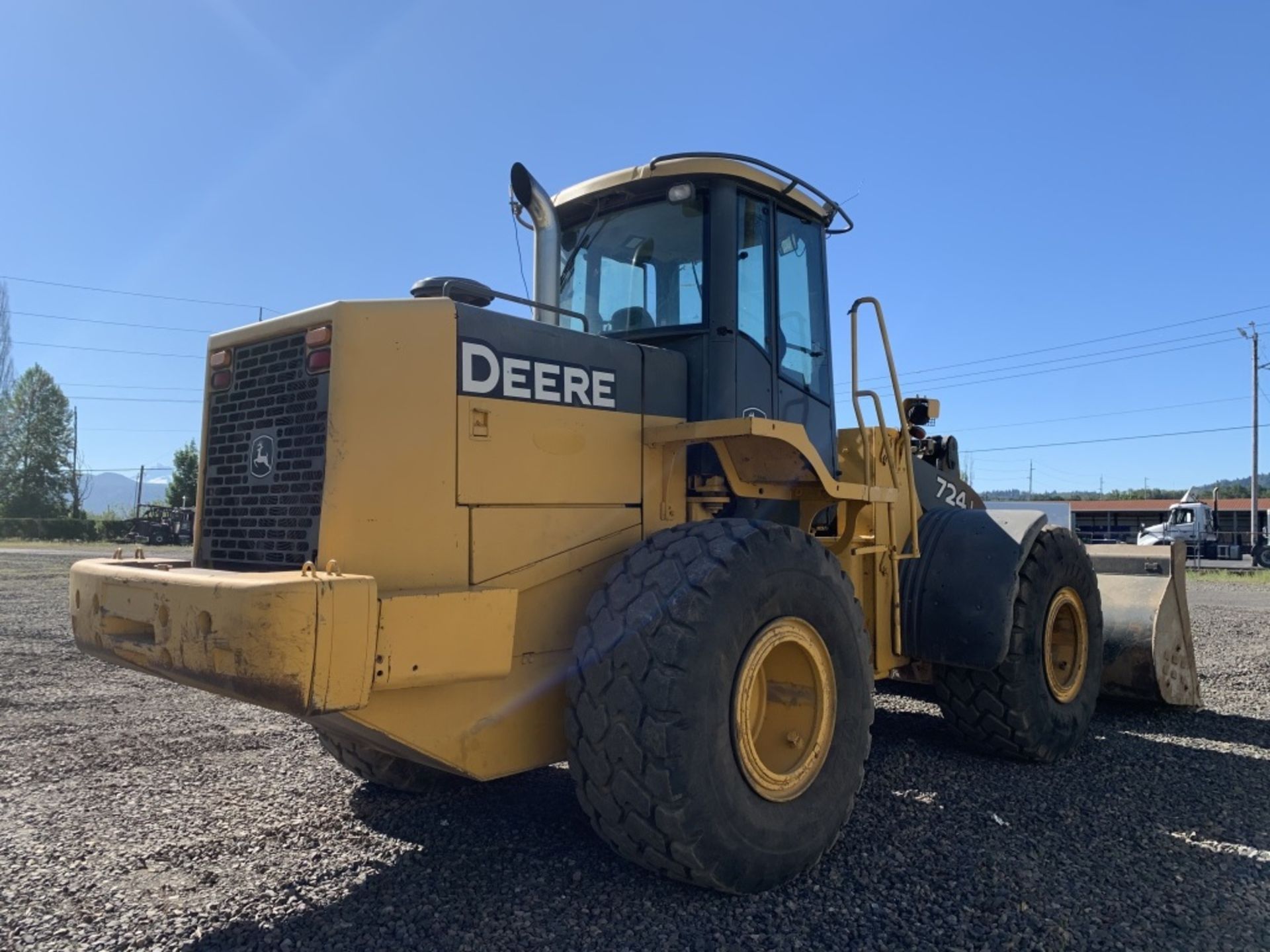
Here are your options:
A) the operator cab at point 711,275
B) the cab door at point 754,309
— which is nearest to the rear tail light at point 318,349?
the operator cab at point 711,275

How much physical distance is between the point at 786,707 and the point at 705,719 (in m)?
0.77

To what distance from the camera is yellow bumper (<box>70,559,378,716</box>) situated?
102 inches

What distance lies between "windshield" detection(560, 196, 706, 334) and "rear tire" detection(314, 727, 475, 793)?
89.5 inches

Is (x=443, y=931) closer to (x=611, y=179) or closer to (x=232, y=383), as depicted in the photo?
(x=232, y=383)

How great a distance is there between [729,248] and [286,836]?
10.5ft

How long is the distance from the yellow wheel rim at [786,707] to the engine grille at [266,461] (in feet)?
5.39

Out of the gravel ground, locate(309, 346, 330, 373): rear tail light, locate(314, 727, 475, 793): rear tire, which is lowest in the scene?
the gravel ground

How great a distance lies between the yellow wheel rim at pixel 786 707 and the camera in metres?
3.33

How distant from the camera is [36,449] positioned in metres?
51.8

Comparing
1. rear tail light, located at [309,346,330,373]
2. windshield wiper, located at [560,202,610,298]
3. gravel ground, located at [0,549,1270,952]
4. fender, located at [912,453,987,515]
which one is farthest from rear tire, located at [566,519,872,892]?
fender, located at [912,453,987,515]

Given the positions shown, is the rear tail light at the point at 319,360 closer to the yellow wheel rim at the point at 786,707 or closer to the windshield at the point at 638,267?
the windshield at the point at 638,267

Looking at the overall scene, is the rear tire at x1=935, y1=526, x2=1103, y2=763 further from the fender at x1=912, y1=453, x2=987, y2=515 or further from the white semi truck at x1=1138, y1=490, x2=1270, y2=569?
the white semi truck at x1=1138, y1=490, x2=1270, y2=569

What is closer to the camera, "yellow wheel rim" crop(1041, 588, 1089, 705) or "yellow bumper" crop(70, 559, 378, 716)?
"yellow bumper" crop(70, 559, 378, 716)

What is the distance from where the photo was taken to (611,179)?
4414 millimetres
